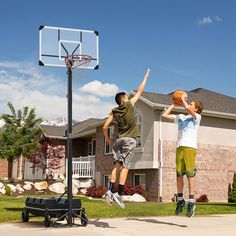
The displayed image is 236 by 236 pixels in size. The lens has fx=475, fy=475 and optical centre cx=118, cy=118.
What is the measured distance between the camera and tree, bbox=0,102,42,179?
36.6 m

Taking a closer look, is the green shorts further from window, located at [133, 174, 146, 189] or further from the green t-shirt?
window, located at [133, 174, 146, 189]

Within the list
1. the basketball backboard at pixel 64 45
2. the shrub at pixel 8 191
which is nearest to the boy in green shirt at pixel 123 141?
the basketball backboard at pixel 64 45

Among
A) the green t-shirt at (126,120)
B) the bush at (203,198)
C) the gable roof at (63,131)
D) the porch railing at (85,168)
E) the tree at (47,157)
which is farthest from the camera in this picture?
the gable roof at (63,131)

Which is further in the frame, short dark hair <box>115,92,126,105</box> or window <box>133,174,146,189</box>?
window <box>133,174,146,189</box>

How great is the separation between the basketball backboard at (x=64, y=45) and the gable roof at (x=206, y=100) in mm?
14572

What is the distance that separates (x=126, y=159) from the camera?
344 inches

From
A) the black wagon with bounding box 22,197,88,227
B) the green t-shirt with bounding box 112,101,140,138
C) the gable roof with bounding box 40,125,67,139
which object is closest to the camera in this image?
the black wagon with bounding box 22,197,88,227

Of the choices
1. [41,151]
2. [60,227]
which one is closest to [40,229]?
[60,227]

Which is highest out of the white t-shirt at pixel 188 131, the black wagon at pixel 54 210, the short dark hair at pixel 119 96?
the short dark hair at pixel 119 96

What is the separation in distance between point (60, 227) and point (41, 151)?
27694mm

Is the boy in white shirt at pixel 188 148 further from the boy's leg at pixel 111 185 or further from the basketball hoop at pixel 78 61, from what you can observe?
the basketball hoop at pixel 78 61

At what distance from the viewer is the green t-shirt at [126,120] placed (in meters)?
8.75

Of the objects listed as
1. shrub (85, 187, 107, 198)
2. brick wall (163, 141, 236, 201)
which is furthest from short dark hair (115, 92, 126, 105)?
shrub (85, 187, 107, 198)

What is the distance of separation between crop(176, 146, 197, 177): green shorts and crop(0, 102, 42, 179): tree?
28629 mm
